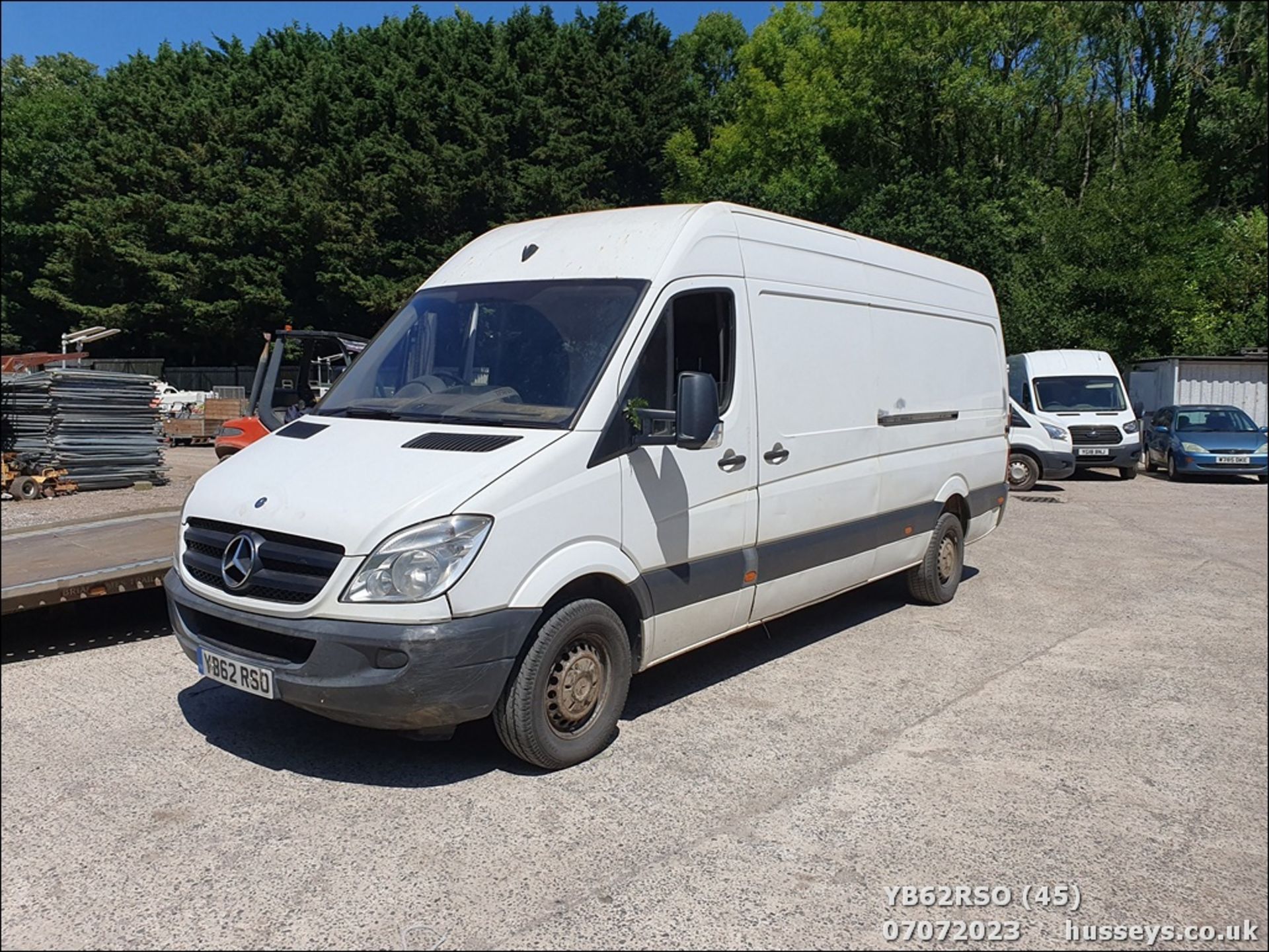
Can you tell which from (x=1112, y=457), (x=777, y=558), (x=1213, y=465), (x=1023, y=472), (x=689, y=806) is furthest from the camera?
(x=1112, y=457)

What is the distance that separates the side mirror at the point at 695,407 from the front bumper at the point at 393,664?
1108mm

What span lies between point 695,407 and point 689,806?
175 centimetres

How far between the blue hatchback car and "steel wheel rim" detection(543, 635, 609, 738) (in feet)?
53.5

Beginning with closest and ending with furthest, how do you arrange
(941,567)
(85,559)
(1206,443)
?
(85,559)
(941,567)
(1206,443)

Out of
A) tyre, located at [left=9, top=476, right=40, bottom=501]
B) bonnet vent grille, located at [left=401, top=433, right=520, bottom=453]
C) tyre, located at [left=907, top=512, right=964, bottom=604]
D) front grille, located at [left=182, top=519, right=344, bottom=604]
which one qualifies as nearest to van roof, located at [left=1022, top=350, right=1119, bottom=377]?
tyre, located at [left=907, top=512, right=964, bottom=604]

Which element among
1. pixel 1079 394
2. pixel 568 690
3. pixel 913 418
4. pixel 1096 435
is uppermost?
pixel 913 418

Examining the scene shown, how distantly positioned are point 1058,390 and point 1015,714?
16.3 m

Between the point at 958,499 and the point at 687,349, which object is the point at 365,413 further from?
the point at 958,499

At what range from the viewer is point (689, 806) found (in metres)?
4.26

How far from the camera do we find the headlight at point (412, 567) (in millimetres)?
4059

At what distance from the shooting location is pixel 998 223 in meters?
30.9

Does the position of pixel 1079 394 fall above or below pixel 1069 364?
below

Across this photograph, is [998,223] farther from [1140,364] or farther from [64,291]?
[64,291]

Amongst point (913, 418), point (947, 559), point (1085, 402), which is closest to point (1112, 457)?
point (1085, 402)
